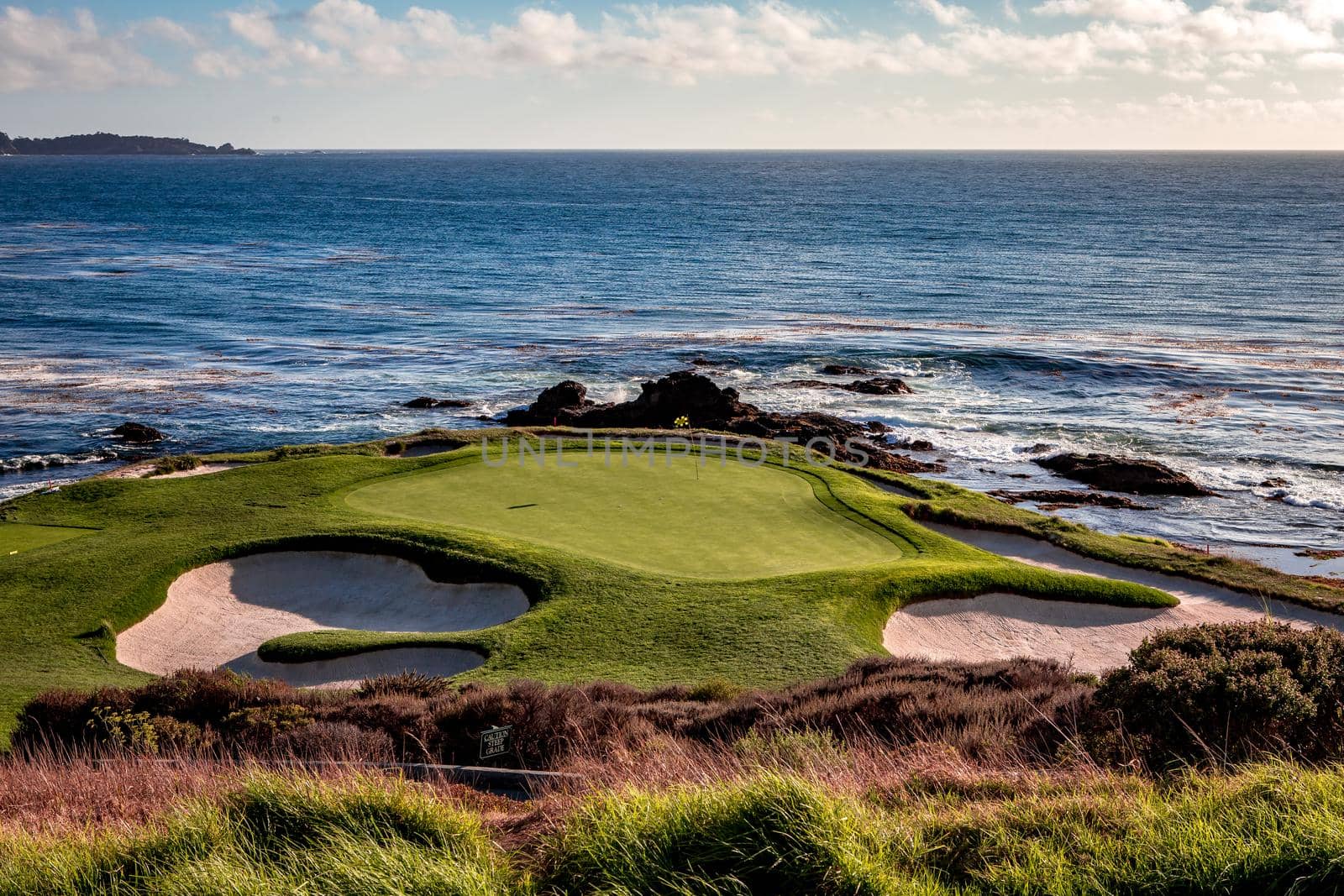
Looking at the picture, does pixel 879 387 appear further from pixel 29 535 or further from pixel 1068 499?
pixel 29 535

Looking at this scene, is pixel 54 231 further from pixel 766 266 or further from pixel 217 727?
pixel 217 727

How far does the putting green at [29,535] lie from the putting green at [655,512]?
5097 mm

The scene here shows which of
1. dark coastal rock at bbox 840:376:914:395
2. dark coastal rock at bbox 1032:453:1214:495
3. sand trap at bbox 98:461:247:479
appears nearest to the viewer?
sand trap at bbox 98:461:247:479

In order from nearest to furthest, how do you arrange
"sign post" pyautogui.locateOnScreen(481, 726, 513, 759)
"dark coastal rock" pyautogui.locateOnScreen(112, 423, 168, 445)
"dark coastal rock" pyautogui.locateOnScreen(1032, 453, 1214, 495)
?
"sign post" pyautogui.locateOnScreen(481, 726, 513, 759) → "dark coastal rock" pyautogui.locateOnScreen(1032, 453, 1214, 495) → "dark coastal rock" pyautogui.locateOnScreen(112, 423, 168, 445)

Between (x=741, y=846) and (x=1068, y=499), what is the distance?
24.4 metres

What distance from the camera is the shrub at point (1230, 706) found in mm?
9555

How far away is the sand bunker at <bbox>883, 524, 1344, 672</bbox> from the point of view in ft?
54.9

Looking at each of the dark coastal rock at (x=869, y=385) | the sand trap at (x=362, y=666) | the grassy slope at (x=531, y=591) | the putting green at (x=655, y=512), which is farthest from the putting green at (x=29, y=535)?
the dark coastal rock at (x=869, y=385)

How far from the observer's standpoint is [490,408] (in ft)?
130

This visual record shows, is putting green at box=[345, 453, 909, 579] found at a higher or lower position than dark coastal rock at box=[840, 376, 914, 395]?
higher

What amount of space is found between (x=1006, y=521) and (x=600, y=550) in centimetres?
898

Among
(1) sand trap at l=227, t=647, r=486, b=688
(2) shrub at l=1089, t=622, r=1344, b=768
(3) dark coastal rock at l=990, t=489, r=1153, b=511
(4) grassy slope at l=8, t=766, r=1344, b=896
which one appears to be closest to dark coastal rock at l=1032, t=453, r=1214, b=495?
(3) dark coastal rock at l=990, t=489, r=1153, b=511

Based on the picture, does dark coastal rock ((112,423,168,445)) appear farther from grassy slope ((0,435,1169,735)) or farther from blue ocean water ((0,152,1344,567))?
grassy slope ((0,435,1169,735))

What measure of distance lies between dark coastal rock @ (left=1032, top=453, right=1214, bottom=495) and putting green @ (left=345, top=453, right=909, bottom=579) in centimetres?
1240
